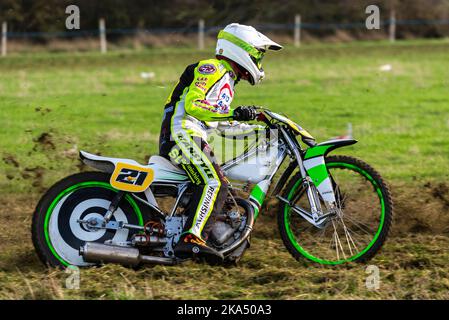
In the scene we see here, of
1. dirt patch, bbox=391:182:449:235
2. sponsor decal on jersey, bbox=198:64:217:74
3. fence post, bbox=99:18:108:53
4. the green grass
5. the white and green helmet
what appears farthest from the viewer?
fence post, bbox=99:18:108:53

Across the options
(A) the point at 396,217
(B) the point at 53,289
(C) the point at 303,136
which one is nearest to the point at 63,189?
(B) the point at 53,289

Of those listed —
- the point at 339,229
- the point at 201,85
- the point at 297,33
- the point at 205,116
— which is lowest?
the point at 339,229

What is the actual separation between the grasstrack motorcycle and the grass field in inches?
8.2

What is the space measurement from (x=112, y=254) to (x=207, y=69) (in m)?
1.71

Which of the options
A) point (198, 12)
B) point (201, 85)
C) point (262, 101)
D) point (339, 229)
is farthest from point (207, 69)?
point (198, 12)

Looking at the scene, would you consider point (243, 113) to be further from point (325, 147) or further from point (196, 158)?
point (325, 147)

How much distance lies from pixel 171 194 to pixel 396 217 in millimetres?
2658

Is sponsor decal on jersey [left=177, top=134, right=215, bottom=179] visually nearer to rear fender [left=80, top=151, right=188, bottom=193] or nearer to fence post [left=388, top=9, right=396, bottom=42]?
rear fender [left=80, top=151, right=188, bottom=193]

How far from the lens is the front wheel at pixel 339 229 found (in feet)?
23.2

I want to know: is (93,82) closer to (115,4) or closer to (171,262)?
(115,4)

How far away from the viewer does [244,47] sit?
7.17 metres

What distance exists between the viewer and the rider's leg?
698 centimetres

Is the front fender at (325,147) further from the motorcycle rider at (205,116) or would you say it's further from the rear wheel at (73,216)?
the rear wheel at (73,216)

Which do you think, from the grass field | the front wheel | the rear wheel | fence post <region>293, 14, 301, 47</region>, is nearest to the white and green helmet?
the front wheel
